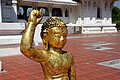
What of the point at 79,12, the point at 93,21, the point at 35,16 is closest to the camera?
the point at 35,16

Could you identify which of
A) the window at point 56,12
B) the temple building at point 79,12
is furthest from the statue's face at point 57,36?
the window at point 56,12

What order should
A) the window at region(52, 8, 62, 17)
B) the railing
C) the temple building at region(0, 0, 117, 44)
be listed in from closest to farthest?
1. the temple building at region(0, 0, 117, 44)
2. the window at region(52, 8, 62, 17)
3. the railing

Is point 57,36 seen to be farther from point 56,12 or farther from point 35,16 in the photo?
point 56,12

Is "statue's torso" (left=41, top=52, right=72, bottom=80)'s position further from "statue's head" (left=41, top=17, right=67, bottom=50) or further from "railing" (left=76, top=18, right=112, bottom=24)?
"railing" (left=76, top=18, right=112, bottom=24)

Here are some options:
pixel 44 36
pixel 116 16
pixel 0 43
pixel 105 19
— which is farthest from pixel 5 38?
pixel 116 16

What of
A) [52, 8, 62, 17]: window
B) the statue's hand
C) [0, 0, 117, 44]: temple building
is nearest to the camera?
the statue's hand

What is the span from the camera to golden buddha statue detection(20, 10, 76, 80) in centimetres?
145

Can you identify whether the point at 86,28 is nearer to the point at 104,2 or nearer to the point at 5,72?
the point at 104,2

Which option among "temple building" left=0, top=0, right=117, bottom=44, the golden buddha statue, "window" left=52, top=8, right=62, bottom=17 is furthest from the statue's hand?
"window" left=52, top=8, right=62, bottom=17

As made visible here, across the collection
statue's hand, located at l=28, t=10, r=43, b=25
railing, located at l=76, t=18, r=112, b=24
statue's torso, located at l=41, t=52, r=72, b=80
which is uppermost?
railing, located at l=76, t=18, r=112, b=24

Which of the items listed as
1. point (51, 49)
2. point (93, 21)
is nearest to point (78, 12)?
point (93, 21)

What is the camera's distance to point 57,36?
1509mm

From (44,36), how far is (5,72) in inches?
140

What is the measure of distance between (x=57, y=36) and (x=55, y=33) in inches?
1.0
